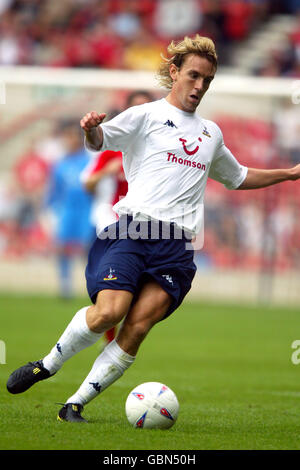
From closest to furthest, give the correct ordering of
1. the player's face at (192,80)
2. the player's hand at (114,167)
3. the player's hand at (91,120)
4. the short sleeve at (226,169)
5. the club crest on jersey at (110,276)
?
the player's hand at (91,120) → the club crest on jersey at (110,276) → the player's face at (192,80) → the short sleeve at (226,169) → the player's hand at (114,167)

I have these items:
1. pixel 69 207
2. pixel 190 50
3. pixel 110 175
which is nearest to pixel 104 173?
pixel 110 175

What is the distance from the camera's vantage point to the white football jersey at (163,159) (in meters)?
5.50

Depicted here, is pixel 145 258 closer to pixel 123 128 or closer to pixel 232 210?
pixel 123 128

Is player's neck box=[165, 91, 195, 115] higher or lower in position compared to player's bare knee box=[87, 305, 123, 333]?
higher

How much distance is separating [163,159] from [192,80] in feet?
1.76

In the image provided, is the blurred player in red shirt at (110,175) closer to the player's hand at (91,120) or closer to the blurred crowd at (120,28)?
the player's hand at (91,120)

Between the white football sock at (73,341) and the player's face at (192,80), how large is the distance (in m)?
1.48

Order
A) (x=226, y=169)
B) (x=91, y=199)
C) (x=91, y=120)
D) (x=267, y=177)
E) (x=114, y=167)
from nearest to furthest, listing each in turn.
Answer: (x=91, y=120) → (x=226, y=169) → (x=267, y=177) → (x=114, y=167) → (x=91, y=199)

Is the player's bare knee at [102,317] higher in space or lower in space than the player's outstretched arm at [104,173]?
lower

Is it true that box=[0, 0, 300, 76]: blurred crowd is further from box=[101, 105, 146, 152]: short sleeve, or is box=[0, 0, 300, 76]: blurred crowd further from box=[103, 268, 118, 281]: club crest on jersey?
box=[103, 268, 118, 281]: club crest on jersey

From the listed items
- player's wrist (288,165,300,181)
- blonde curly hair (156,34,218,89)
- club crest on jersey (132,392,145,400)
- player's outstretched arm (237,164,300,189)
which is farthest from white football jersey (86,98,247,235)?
club crest on jersey (132,392,145,400)

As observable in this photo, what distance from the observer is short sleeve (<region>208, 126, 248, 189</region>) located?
19.6ft

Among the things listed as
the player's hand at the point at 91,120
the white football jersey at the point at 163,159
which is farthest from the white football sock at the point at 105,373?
the player's hand at the point at 91,120

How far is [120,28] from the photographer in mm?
21766
